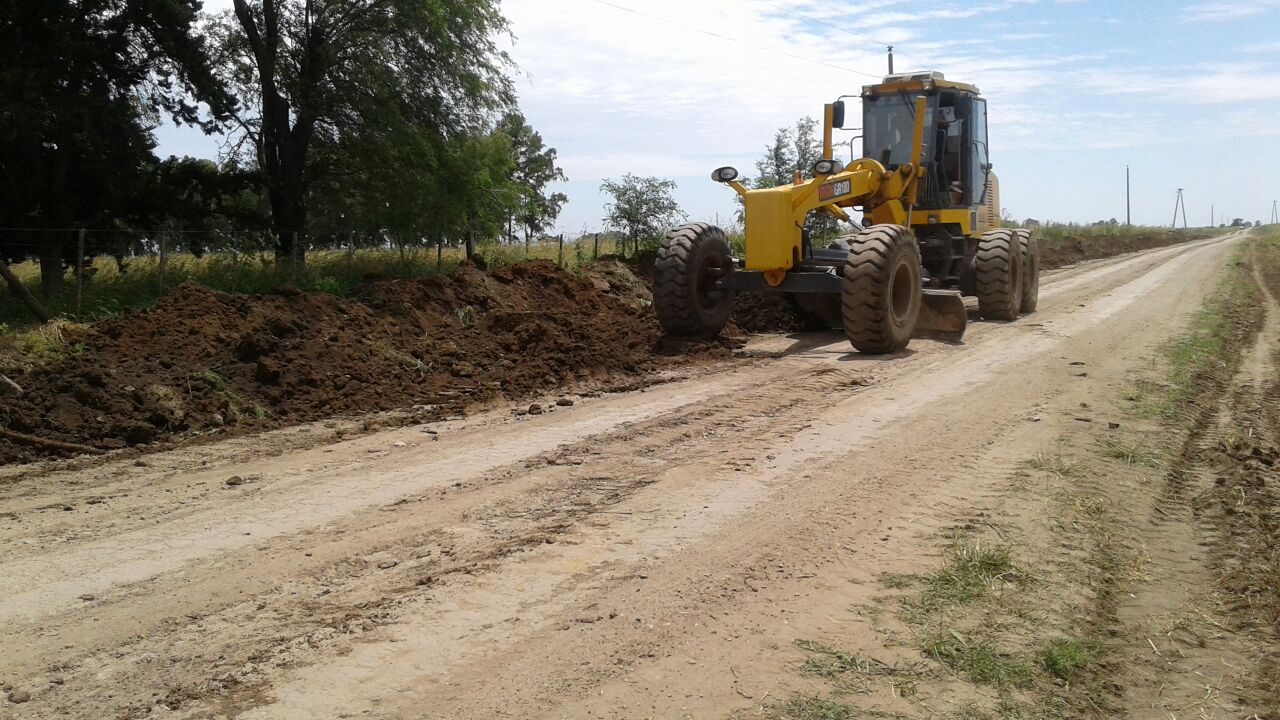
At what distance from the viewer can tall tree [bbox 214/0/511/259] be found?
1936 cm

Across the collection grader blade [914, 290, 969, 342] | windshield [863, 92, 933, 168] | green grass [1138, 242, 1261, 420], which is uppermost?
windshield [863, 92, 933, 168]

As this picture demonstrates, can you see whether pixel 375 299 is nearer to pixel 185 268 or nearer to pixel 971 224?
pixel 185 268

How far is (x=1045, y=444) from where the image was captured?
785 centimetres

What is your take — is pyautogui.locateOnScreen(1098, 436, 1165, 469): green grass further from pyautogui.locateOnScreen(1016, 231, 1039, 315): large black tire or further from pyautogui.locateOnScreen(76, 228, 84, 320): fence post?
pyautogui.locateOnScreen(76, 228, 84, 320): fence post

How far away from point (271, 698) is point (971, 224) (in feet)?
46.9

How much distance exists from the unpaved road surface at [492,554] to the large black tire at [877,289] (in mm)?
2210

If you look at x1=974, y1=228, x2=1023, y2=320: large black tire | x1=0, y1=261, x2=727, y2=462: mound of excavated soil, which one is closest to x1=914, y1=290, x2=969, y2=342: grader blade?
x1=974, y1=228, x2=1023, y2=320: large black tire

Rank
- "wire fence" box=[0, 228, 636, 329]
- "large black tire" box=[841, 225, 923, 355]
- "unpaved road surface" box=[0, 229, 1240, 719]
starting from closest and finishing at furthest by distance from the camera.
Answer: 1. "unpaved road surface" box=[0, 229, 1240, 719]
2. "large black tire" box=[841, 225, 923, 355]
3. "wire fence" box=[0, 228, 636, 329]

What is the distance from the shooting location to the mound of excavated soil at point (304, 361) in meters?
9.00

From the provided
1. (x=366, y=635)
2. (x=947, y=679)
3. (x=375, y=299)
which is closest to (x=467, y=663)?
(x=366, y=635)

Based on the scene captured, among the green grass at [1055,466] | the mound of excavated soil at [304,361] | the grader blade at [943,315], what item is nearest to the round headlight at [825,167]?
the grader blade at [943,315]

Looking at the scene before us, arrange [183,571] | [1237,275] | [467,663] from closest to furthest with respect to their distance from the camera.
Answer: [467,663] < [183,571] < [1237,275]

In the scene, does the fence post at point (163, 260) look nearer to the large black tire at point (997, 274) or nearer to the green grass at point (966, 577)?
the large black tire at point (997, 274)

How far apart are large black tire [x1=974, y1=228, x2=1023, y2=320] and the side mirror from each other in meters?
3.17
